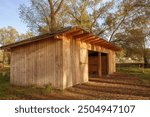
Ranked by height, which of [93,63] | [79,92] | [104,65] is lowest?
[79,92]

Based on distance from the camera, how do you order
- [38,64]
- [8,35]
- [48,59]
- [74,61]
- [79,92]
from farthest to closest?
[8,35]
[74,61]
[38,64]
[48,59]
[79,92]

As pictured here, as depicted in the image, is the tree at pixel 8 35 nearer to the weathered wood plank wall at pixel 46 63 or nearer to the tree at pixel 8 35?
the tree at pixel 8 35

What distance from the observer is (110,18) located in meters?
28.5

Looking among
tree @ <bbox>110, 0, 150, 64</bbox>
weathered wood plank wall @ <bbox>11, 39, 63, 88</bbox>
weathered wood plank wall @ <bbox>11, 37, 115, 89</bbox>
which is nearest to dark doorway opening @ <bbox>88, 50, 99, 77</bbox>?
weathered wood plank wall @ <bbox>11, 37, 115, 89</bbox>

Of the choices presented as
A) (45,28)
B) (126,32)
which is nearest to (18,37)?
(45,28)

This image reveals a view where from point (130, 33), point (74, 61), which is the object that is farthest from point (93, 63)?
point (130, 33)

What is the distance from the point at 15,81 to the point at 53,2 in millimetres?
15528

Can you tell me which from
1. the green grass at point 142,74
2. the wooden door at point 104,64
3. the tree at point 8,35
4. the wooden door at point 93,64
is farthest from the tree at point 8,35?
the wooden door at point 104,64

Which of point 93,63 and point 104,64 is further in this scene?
point 104,64

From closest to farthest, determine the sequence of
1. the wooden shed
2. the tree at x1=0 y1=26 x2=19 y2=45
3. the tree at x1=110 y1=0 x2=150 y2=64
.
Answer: the wooden shed → the tree at x1=110 y1=0 x2=150 y2=64 → the tree at x1=0 y1=26 x2=19 y2=45

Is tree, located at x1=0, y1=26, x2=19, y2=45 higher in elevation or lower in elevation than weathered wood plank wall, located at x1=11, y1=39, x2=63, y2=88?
higher

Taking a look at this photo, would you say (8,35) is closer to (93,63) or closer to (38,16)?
(38,16)

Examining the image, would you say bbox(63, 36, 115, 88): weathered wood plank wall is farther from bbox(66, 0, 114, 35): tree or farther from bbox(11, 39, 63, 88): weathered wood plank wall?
bbox(66, 0, 114, 35): tree

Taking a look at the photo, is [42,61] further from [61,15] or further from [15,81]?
[61,15]
